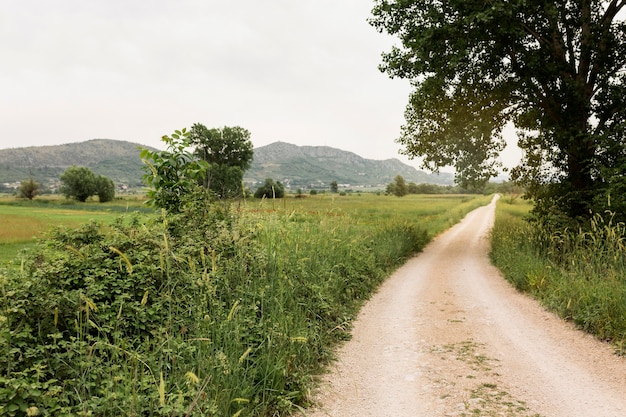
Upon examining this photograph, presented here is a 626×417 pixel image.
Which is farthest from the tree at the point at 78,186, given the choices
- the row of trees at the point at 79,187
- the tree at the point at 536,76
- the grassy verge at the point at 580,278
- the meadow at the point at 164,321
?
the grassy verge at the point at 580,278

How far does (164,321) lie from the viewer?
4.57 metres

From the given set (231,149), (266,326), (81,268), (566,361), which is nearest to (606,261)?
(566,361)

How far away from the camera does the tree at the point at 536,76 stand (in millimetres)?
12391

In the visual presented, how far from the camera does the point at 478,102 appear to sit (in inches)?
629

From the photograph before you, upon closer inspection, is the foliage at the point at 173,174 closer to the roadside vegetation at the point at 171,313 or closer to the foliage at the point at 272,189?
the roadside vegetation at the point at 171,313

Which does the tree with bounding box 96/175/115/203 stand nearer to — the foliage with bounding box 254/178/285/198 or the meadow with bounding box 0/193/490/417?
the foliage with bounding box 254/178/285/198

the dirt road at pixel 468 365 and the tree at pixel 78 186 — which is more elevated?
the tree at pixel 78 186

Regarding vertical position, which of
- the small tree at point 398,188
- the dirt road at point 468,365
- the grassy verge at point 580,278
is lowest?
the dirt road at point 468,365

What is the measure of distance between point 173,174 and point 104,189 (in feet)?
289

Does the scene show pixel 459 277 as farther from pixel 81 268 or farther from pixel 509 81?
pixel 81 268

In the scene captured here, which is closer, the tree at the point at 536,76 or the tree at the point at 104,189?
the tree at the point at 536,76

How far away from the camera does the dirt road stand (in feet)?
A: 14.4

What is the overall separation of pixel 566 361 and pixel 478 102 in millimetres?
12968

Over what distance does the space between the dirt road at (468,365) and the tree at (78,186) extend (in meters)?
85.9
